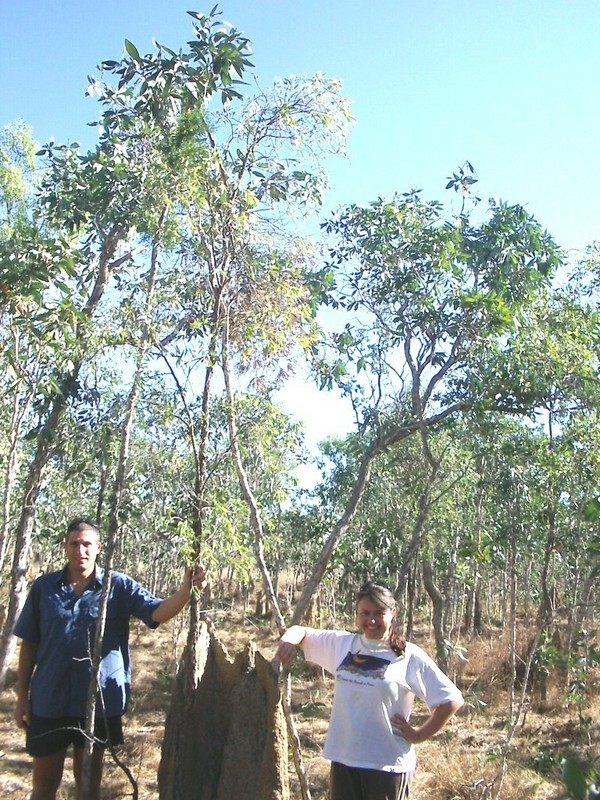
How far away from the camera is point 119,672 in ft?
10.4

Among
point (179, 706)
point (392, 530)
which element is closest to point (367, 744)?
point (179, 706)

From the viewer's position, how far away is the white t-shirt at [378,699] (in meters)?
2.66

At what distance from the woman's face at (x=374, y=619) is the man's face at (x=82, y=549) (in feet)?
3.84

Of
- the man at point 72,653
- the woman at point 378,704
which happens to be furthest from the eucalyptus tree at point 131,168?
the woman at point 378,704

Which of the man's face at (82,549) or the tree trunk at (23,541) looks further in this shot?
the tree trunk at (23,541)

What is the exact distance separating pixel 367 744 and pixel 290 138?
136 inches

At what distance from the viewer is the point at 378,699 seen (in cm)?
270

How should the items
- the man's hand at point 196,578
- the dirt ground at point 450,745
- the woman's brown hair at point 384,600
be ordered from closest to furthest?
1. the woman's brown hair at point 384,600
2. the man's hand at point 196,578
3. the dirt ground at point 450,745

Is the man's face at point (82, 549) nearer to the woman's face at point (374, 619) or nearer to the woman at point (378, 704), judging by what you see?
the woman at point (378, 704)

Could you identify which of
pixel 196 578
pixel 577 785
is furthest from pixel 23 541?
pixel 577 785

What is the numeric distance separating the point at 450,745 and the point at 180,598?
229 inches

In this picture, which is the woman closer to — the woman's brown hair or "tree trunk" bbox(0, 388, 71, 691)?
the woman's brown hair

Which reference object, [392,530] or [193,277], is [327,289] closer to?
[193,277]

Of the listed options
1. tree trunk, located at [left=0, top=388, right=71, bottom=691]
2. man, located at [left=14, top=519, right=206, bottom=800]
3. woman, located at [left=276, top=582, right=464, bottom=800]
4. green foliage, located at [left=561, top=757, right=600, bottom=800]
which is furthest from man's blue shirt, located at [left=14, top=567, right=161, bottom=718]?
tree trunk, located at [left=0, top=388, right=71, bottom=691]
